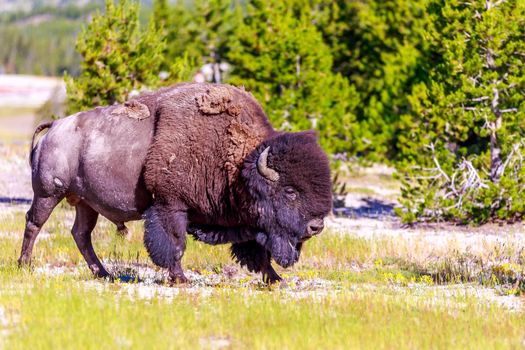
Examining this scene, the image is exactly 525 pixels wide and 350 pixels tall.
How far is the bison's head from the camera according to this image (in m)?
7.79

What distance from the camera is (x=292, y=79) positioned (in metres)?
20.5

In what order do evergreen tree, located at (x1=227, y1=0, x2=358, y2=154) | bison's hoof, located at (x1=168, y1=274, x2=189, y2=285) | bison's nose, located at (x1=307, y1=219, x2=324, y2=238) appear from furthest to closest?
evergreen tree, located at (x1=227, y1=0, x2=358, y2=154)
bison's hoof, located at (x1=168, y1=274, x2=189, y2=285)
bison's nose, located at (x1=307, y1=219, x2=324, y2=238)

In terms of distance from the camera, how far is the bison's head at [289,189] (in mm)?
7785

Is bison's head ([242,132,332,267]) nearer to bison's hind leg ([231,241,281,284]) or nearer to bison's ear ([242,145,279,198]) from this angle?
bison's ear ([242,145,279,198])

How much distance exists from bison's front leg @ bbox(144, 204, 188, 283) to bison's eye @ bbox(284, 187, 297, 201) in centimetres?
109

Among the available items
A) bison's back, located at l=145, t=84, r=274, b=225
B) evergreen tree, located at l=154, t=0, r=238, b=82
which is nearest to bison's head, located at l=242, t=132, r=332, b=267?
bison's back, located at l=145, t=84, r=274, b=225

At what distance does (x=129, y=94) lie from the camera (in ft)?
54.0

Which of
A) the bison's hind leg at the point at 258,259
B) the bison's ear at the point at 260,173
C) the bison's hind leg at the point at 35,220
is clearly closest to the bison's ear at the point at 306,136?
the bison's ear at the point at 260,173

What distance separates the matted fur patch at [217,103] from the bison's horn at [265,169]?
0.68 metres

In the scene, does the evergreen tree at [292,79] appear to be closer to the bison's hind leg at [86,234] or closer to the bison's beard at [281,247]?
the bison's hind leg at [86,234]

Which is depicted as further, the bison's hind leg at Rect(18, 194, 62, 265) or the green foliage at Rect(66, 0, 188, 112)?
the green foliage at Rect(66, 0, 188, 112)

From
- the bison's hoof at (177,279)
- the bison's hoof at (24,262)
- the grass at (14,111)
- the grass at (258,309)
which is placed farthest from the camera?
the grass at (14,111)

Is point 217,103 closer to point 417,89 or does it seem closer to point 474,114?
point 474,114

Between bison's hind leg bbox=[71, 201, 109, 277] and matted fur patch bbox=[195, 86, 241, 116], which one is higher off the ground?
matted fur patch bbox=[195, 86, 241, 116]
